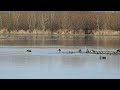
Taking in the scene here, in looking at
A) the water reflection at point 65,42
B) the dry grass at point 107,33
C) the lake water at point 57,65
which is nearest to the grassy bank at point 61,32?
the dry grass at point 107,33

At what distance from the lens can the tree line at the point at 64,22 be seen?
26234 millimetres

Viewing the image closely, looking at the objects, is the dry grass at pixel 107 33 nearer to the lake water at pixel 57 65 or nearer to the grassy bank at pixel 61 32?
the grassy bank at pixel 61 32

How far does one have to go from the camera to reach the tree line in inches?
1033

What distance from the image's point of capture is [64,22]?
27.4 metres

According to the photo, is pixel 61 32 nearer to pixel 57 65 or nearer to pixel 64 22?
pixel 64 22

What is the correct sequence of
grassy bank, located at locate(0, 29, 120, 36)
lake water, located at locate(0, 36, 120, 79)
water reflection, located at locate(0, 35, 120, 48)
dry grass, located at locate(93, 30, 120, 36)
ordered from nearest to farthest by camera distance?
lake water, located at locate(0, 36, 120, 79) → water reflection, located at locate(0, 35, 120, 48) → dry grass, located at locate(93, 30, 120, 36) → grassy bank, located at locate(0, 29, 120, 36)

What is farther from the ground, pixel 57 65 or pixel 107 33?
pixel 107 33

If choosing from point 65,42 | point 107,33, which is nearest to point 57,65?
point 65,42

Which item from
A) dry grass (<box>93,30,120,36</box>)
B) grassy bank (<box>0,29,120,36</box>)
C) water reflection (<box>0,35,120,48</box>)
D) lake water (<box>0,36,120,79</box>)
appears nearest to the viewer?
lake water (<box>0,36,120,79</box>)

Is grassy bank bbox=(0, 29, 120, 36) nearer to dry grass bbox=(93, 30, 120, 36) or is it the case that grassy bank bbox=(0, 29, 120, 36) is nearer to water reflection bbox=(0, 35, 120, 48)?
dry grass bbox=(93, 30, 120, 36)

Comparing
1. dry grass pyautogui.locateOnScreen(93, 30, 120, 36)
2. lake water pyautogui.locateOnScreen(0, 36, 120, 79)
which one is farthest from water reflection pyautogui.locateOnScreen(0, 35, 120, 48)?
lake water pyautogui.locateOnScreen(0, 36, 120, 79)
